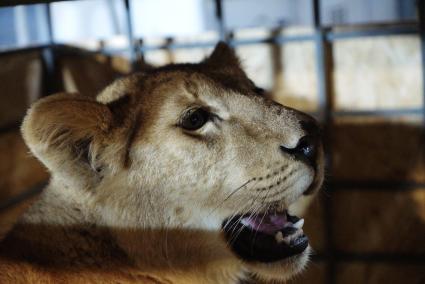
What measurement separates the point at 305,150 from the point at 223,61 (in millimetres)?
700

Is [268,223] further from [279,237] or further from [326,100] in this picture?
[326,100]

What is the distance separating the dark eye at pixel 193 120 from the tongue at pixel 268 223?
350 millimetres

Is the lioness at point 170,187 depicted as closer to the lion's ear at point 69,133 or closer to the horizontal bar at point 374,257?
the lion's ear at point 69,133

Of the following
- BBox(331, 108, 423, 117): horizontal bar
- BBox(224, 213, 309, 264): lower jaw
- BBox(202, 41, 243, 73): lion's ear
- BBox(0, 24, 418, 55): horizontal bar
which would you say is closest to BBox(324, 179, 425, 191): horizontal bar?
BBox(331, 108, 423, 117): horizontal bar

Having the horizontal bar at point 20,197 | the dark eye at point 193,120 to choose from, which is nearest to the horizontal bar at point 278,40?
the horizontal bar at point 20,197

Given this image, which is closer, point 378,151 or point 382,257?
point 378,151

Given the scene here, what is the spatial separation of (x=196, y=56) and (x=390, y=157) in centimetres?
155

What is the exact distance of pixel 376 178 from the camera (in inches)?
159

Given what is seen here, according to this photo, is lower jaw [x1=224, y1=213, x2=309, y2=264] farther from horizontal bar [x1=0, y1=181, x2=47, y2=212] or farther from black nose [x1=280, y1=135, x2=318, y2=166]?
horizontal bar [x1=0, y1=181, x2=47, y2=212]

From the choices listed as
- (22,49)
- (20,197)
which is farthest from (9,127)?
(22,49)

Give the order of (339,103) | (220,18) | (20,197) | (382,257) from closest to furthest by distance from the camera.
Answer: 1. (220,18)
2. (20,197)
3. (339,103)
4. (382,257)

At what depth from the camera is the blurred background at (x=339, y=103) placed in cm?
388

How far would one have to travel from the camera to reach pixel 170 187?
1838 millimetres

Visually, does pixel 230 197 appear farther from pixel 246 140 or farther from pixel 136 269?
pixel 136 269
